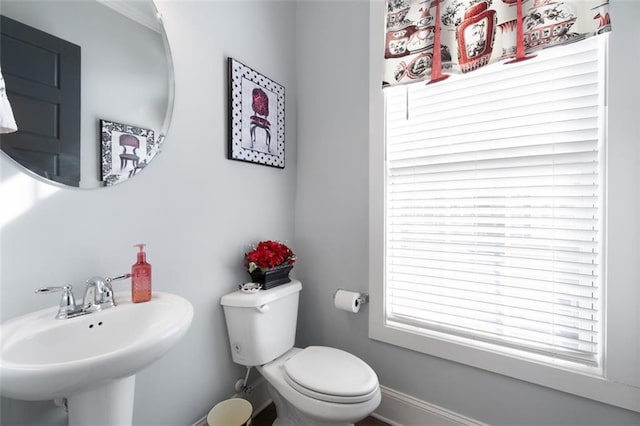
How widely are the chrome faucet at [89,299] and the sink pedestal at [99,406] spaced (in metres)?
0.23

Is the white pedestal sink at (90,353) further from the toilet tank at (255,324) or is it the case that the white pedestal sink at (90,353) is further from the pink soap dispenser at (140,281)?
the toilet tank at (255,324)

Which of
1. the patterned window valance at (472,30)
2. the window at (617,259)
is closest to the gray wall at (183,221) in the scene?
the patterned window valance at (472,30)

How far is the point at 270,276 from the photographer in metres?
1.49

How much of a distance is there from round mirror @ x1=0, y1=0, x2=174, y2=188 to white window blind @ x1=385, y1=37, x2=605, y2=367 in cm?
114

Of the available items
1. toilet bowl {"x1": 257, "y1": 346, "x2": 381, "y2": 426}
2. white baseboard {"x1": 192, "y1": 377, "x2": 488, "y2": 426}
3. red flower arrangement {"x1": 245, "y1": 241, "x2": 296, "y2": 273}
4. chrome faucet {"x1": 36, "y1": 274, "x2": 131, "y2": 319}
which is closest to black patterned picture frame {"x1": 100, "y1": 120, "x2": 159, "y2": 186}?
chrome faucet {"x1": 36, "y1": 274, "x2": 131, "y2": 319}

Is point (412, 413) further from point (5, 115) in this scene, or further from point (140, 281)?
point (5, 115)

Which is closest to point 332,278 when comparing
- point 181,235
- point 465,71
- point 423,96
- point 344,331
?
point 344,331

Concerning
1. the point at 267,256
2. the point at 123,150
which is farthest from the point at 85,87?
the point at 267,256

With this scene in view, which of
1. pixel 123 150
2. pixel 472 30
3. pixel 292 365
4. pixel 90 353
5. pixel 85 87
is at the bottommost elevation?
pixel 292 365

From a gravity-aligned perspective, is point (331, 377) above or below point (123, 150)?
below

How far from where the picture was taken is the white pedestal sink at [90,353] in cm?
60

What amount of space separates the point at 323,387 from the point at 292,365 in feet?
0.71

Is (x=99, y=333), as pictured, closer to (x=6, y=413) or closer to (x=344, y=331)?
(x=6, y=413)

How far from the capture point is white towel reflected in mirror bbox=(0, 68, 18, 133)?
0.80 meters
